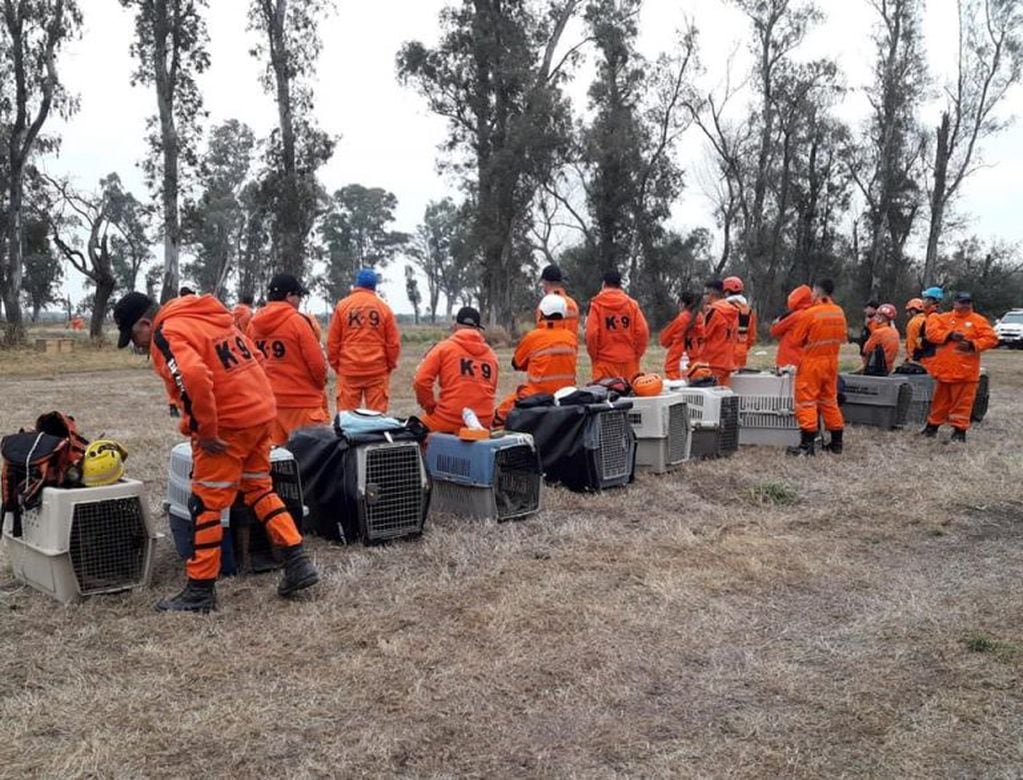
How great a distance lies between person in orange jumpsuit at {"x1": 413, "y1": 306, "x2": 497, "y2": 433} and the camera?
21.9 feet

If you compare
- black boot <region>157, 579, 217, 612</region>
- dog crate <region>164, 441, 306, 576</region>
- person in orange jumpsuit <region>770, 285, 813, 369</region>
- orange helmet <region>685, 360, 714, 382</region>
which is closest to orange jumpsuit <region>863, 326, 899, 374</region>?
person in orange jumpsuit <region>770, 285, 813, 369</region>

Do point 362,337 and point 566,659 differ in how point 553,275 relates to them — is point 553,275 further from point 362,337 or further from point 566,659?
point 566,659

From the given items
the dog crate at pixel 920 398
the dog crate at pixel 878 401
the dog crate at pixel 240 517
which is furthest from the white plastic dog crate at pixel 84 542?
the dog crate at pixel 920 398

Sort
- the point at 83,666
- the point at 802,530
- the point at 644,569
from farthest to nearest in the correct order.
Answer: the point at 802,530, the point at 644,569, the point at 83,666

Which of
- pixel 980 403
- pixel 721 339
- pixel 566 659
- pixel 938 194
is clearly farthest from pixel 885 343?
pixel 938 194

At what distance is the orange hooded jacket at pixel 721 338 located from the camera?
9.61 meters

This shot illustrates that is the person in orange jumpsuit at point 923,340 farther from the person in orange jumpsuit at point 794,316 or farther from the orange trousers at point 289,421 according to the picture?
the orange trousers at point 289,421

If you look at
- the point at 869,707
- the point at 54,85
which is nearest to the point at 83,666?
the point at 869,707

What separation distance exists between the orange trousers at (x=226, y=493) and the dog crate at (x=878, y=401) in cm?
849

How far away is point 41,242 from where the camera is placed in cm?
4259

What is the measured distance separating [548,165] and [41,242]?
24.5m

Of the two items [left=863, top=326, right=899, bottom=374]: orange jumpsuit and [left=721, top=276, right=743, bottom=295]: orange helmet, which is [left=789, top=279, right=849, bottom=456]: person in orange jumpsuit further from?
[left=863, top=326, right=899, bottom=374]: orange jumpsuit

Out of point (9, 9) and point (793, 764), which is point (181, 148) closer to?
point (9, 9)

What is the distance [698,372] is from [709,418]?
646 millimetres
